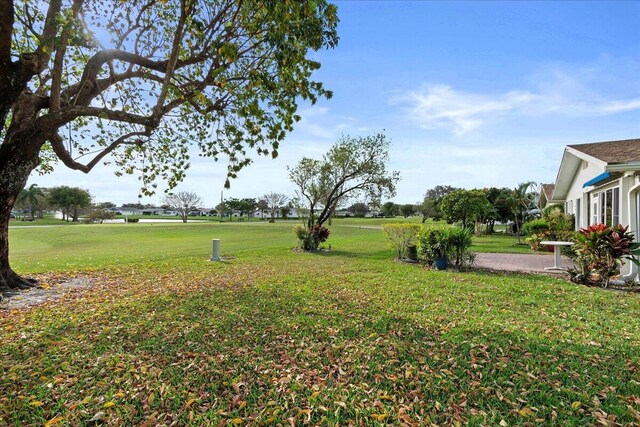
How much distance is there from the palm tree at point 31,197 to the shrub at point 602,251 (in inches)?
3755

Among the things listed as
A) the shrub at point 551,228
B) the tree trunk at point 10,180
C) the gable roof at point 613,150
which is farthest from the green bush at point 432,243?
the tree trunk at point 10,180

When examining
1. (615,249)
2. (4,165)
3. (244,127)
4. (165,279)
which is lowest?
(165,279)

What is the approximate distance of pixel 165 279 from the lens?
31.1ft

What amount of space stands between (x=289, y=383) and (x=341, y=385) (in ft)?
1.79

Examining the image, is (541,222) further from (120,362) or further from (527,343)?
(120,362)

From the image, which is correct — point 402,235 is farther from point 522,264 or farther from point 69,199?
point 69,199

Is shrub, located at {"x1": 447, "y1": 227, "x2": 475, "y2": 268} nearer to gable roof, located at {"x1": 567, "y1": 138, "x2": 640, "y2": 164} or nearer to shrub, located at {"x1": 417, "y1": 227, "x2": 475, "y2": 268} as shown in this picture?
shrub, located at {"x1": 417, "y1": 227, "x2": 475, "y2": 268}

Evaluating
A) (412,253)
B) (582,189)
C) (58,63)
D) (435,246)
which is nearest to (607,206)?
(582,189)

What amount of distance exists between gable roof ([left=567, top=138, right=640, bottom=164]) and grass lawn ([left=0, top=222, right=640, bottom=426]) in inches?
172

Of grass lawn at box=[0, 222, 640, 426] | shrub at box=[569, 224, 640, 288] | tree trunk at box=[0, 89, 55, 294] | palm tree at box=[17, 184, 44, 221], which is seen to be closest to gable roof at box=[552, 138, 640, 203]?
shrub at box=[569, 224, 640, 288]

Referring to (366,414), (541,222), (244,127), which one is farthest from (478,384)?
(541,222)

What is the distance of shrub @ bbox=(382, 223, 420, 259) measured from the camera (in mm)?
13406

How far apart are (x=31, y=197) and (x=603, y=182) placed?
325ft

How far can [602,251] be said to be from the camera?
856 cm
